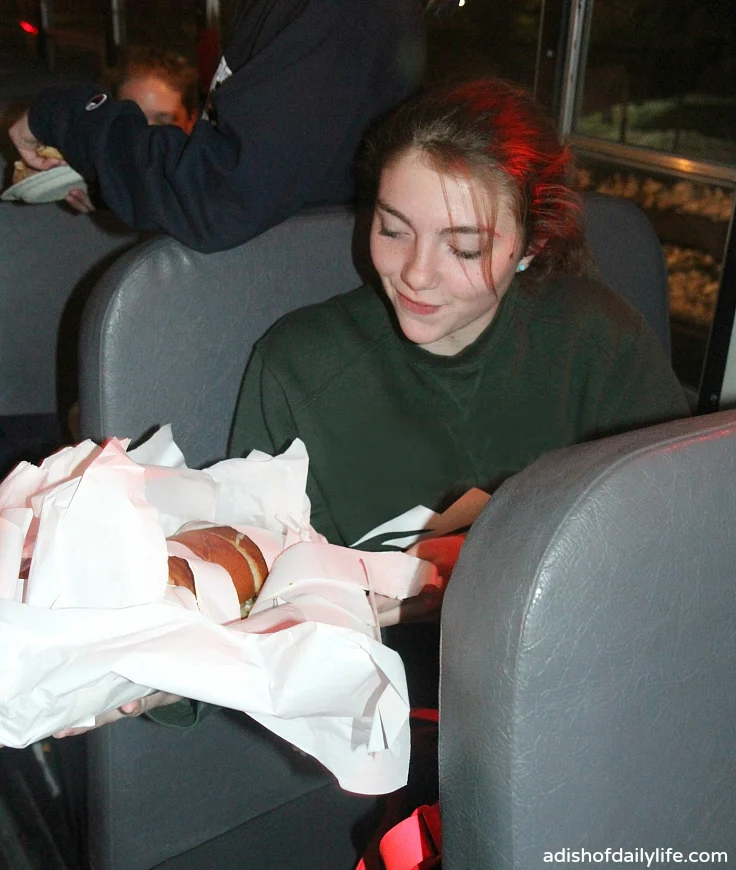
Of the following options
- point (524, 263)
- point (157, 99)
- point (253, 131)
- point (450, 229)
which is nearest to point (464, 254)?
point (450, 229)

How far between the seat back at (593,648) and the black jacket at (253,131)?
2.00 ft

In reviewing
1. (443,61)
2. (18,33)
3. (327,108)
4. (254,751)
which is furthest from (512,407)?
(18,33)

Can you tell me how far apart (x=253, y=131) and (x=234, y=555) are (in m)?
0.52

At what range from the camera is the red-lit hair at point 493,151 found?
1.01 m

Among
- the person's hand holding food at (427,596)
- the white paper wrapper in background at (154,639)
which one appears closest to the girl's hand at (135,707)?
the white paper wrapper in background at (154,639)

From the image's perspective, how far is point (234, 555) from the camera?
32.2 inches

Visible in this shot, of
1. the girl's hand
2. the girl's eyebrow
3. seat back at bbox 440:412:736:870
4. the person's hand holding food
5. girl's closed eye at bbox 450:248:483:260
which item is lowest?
the girl's hand

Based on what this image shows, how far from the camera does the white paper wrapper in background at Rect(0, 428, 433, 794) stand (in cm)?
61

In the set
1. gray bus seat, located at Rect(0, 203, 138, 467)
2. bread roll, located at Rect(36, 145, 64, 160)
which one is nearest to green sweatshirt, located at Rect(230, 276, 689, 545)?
bread roll, located at Rect(36, 145, 64, 160)

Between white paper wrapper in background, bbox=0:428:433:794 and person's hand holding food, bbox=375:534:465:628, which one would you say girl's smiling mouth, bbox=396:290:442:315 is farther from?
white paper wrapper in background, bbox=0:428:433:794

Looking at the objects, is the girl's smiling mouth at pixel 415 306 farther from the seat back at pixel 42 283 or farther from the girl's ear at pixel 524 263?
the seat back at pixel 42 283

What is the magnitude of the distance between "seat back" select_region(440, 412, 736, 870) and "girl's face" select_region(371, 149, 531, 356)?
19.7 inches

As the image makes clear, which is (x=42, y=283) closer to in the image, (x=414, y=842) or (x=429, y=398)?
(x=429, y=398)

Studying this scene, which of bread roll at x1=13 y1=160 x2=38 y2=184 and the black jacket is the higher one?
the black jacket
